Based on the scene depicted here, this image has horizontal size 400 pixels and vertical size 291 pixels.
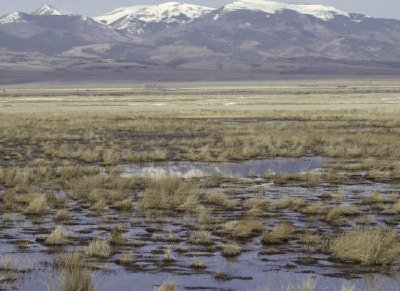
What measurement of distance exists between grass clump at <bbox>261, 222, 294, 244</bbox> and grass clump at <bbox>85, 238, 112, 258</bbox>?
3.04 metres

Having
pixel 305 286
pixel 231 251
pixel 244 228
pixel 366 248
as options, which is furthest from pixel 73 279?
pixel 244 228

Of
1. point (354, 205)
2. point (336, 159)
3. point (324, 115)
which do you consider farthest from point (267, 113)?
point (354, 205)

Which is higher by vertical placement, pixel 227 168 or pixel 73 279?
pixel 73 279

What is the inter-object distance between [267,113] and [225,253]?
5167cm

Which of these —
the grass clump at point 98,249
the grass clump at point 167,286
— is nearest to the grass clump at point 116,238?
the grass clump at point 98,249

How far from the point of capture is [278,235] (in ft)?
49.7

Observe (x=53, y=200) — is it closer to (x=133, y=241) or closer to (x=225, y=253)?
(x=133, y=241)

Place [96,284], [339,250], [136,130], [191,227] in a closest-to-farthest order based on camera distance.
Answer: [96,284], [339,250], [191,227], [136,130]

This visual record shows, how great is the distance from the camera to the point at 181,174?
2603 cm

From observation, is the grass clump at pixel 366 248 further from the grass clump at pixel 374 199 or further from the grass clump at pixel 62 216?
the grass clump at pixel 62 216

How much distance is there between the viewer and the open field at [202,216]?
12.5 m

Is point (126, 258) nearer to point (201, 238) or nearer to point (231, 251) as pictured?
point (231, 251)

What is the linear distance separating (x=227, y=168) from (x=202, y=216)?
11.2 meters

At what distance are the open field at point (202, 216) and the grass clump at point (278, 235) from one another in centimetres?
3
